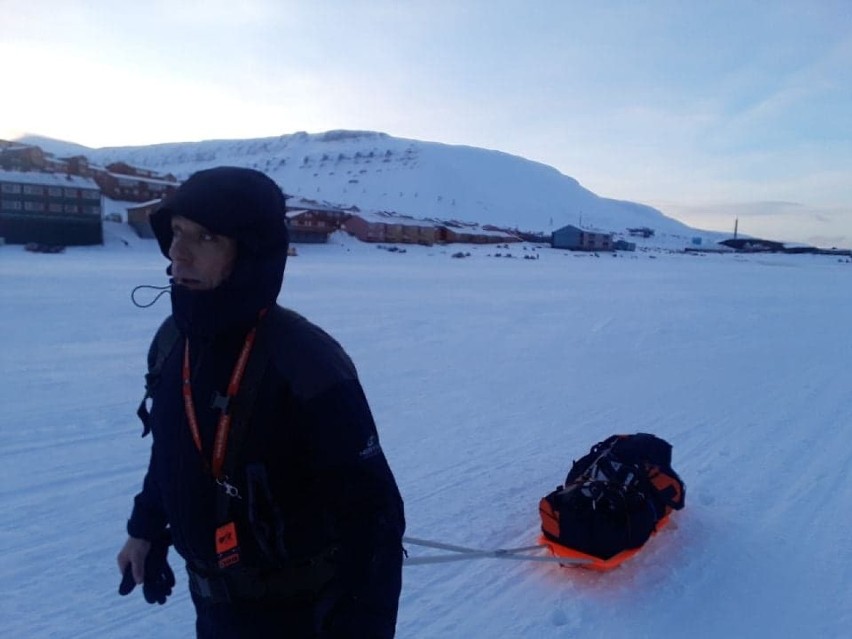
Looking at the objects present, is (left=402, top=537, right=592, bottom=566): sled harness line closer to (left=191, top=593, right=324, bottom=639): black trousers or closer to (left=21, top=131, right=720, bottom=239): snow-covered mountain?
(left=191, top=593, right=324, bottom=639): black trousers

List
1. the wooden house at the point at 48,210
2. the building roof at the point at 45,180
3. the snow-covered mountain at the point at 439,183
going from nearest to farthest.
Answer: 1. the wooden house at the point at 48,210
2. the building roof at the point at 45,180
3. the snow-covered mountain at the point at 439,183

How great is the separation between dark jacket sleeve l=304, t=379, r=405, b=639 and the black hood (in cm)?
31

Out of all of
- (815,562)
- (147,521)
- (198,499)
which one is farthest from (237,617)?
(815,562)

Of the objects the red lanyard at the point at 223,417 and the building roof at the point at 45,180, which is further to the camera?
the building roof at the point at 45,180

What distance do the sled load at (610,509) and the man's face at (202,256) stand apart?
2861 mm

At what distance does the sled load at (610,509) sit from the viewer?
3742 mm

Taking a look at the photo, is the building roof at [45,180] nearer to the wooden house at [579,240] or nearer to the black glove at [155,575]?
the black glove at [155,575]

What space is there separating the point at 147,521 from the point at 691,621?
2.87 metres

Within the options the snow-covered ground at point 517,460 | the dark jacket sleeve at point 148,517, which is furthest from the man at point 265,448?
the snow-covered ground at point 517,460

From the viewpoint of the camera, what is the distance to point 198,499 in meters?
1.66

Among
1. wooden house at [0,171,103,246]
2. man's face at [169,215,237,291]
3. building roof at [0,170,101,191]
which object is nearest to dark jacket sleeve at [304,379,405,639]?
man's face at [169,215,237,291]

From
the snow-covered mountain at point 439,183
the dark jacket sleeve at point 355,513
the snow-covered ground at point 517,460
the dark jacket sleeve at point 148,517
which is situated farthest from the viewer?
the snow-covered mountain at point 439,183

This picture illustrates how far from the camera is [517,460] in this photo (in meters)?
5.63

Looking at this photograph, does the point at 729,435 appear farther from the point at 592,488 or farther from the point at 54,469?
the point at 54,469
